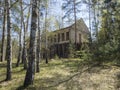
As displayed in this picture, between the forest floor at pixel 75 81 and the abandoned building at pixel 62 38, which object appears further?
the abandoned building at pixel 62 38

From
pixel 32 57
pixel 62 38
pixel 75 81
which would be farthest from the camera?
pixel 62 38

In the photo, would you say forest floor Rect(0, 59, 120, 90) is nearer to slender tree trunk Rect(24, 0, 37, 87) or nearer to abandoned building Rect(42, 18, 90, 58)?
slender tree trunk Rect(24, 0, 37, 87)

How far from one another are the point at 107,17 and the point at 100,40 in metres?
2.84

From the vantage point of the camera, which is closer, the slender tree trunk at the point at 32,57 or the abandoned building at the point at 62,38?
the slender tree trunk at the point at 32,57

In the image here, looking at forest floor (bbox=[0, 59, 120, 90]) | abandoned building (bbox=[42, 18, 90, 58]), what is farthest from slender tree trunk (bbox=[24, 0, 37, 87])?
abandoned building (bbox=[42, 18, 90, 58])

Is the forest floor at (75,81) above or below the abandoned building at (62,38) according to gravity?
below

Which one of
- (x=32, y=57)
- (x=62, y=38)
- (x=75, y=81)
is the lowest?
(x=75, y=81)

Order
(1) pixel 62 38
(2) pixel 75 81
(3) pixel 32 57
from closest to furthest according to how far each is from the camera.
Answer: (3) pixel 32 57 < (2) pixel 75 81 < (1) pixel 62 38

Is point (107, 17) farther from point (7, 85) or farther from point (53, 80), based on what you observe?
point (7, 85)

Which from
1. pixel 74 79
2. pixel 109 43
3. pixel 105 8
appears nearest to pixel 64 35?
pixel 105 8

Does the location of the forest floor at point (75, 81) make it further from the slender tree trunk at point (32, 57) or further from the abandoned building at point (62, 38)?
the abandoned building at point (62, 38)

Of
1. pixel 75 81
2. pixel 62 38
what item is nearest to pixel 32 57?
pixel 75 81

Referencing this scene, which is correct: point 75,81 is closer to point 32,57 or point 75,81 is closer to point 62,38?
point 32,57

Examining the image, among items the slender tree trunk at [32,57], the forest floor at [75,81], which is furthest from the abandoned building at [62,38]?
the slender tree trunk at [32,57]
